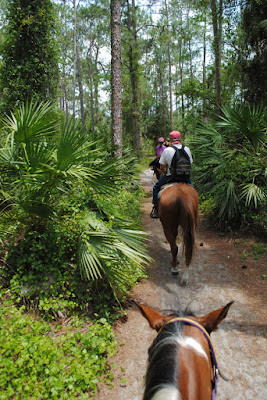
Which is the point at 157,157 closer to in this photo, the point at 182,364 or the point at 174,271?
the point at 174,271

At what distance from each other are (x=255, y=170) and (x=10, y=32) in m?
10.2

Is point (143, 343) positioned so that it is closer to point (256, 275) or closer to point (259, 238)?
point (256, 275)

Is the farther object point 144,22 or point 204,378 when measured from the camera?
point 144,22

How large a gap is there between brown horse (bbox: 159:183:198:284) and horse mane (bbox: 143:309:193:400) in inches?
131

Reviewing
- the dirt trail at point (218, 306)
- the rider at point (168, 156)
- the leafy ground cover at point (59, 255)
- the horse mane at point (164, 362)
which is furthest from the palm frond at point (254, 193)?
the horse mane at point (164, 362)

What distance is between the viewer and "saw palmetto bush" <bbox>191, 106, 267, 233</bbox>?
255 inches

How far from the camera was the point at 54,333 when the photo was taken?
334 cm

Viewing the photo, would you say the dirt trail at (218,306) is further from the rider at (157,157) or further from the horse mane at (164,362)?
the rider at (157,157)

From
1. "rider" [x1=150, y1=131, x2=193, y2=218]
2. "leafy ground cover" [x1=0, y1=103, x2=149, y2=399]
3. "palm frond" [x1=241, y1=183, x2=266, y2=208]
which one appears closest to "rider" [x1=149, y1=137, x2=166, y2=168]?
"palm frond" [x1=241, y1=183, x2=266, y2=208]

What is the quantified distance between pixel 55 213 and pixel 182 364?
303cm

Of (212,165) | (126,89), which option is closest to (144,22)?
(126,89)

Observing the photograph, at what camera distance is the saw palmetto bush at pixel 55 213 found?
3516 millimetres

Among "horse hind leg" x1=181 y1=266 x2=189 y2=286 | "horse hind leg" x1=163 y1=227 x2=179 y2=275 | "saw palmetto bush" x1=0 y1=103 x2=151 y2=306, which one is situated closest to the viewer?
"saw palmetto bush" x1=0 y1=103 x2=151 y2=306

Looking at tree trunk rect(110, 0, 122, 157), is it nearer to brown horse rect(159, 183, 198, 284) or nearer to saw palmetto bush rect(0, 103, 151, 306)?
brown horse rect(159, 183, 198, 284)
